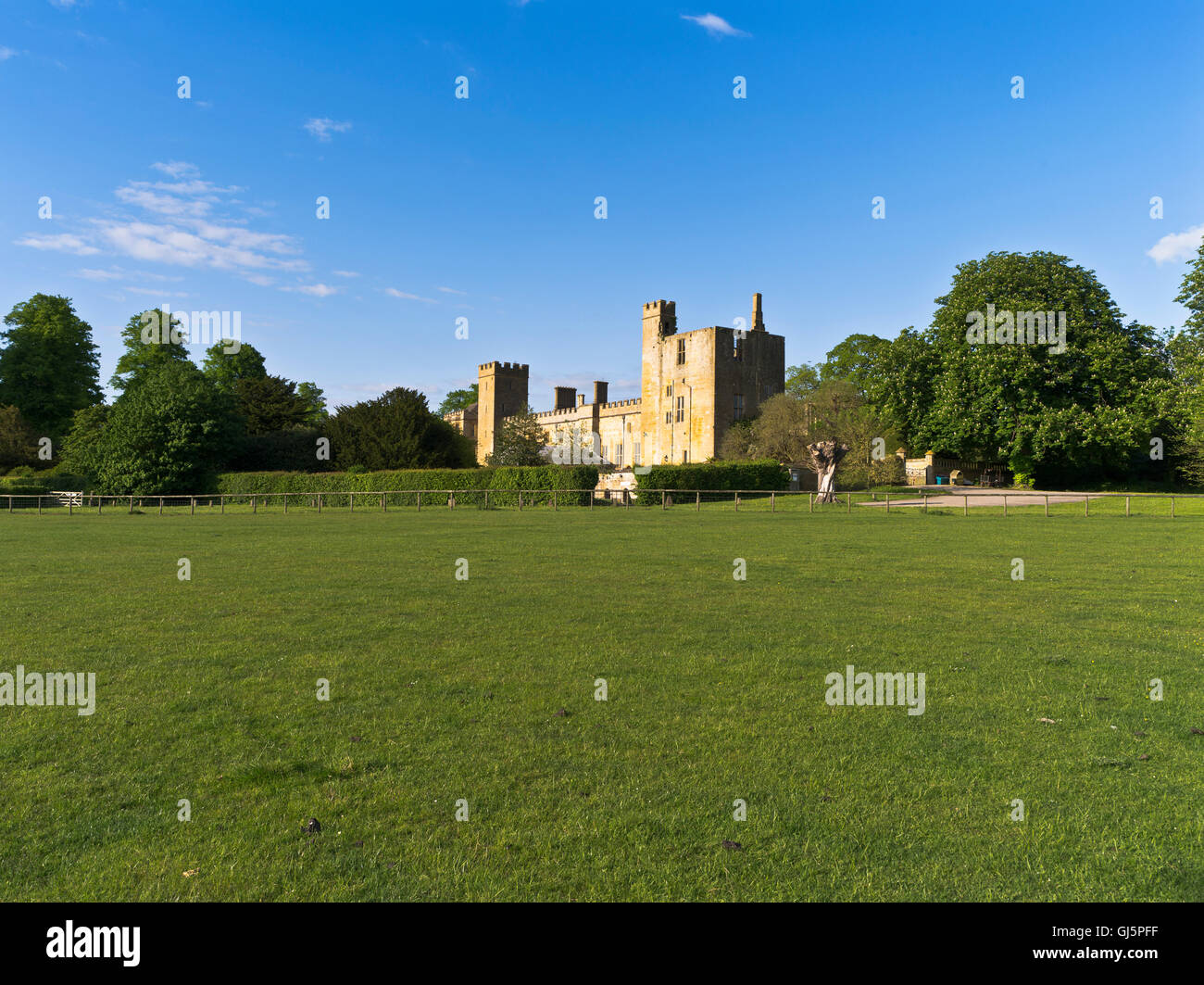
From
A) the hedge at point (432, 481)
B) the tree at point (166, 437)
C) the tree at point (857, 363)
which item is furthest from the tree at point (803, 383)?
the tree at point (166, 437)

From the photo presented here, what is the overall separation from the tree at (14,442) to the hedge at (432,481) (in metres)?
14.8

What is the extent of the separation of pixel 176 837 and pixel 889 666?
5.86 metres

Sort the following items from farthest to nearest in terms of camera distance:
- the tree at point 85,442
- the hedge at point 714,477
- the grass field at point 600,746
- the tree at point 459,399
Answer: the tree at point 459,399 → the tree at point 85,442 → the hedge at point 714,477 → the grass field at point 600,746

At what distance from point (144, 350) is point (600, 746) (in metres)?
74.3

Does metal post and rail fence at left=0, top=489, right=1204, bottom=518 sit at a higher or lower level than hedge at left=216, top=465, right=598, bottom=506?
lower

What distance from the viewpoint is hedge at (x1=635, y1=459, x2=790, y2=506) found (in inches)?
1758

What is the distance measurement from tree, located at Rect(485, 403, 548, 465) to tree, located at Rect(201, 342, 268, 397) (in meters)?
25.6

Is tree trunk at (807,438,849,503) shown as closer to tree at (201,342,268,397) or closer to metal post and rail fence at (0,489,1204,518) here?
metal post and rail fence at (0,489,1204,518)

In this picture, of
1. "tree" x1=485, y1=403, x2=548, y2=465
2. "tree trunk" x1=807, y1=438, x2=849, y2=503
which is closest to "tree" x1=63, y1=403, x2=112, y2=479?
"tree" x1=485, y1=403, x2=548, y2=465

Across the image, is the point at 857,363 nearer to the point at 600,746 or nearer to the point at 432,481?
the point at 432,481

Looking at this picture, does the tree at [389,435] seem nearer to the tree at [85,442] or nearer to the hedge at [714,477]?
the tree at [85,442]

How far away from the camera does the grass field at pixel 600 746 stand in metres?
3.68

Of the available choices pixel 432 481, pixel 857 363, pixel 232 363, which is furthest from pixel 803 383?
pixel 232 363

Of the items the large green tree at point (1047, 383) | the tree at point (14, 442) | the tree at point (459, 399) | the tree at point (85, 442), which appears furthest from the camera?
the tree at point (459, 399)
